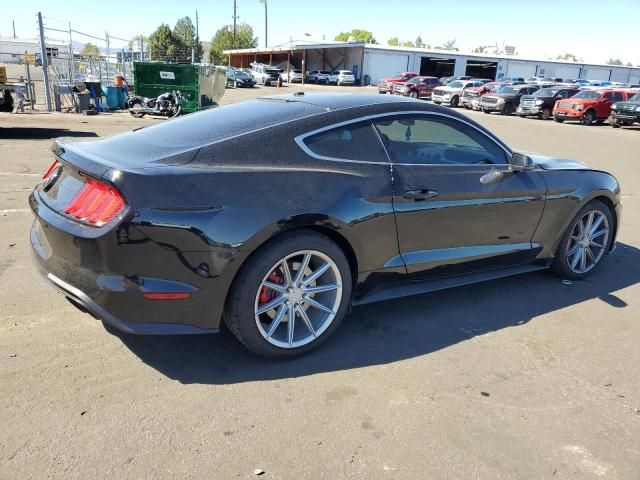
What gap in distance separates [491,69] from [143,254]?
75.0 metres

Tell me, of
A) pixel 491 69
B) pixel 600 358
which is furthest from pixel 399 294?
pixel 491 69

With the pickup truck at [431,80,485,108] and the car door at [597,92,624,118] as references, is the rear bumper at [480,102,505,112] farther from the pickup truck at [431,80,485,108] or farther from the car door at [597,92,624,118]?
the car door at [597,92,624,118]

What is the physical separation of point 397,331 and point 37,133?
39.7 ft

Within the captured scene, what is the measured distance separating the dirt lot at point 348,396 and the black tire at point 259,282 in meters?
0.14

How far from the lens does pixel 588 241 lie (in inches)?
198

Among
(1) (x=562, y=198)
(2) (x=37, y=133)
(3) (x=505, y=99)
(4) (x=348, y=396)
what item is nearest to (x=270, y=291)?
(4) (x=348, y=396)

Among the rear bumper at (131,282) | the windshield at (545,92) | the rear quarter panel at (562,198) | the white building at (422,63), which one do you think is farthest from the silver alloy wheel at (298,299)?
the white building at (422,63)

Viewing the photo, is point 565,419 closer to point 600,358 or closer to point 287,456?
point 600,358

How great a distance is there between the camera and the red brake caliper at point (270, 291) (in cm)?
328

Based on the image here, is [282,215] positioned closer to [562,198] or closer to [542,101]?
[562,198]

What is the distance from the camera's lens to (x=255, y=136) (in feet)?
10.7

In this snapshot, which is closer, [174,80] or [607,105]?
[174,80]

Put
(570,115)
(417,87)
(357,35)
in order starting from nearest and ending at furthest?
(570,115)
(417,87)
(357,35)

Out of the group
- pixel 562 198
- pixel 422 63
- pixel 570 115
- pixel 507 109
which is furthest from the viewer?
pixel 422 63
